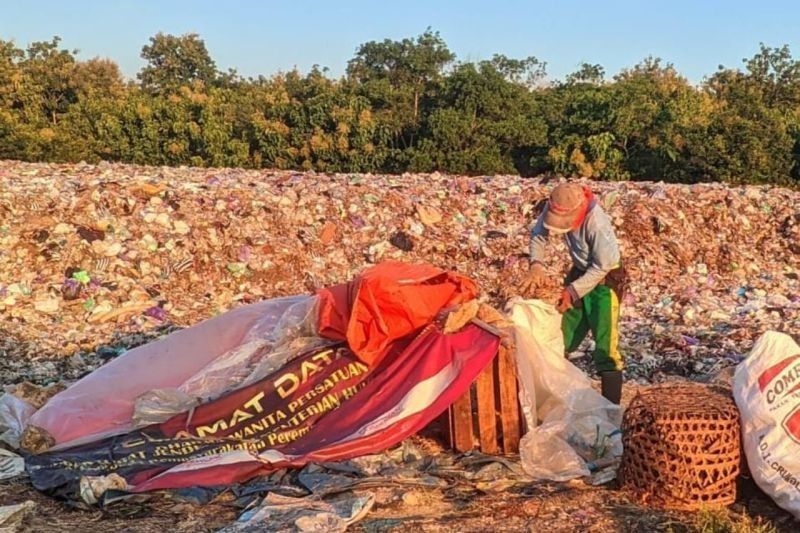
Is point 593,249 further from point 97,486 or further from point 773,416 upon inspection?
point 97,486

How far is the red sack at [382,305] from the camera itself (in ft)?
11.7

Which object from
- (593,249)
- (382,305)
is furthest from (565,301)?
(382,305)

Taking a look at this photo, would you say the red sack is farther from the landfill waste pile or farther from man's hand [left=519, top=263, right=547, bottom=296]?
man's hand [left=519, top=263, right=547, bottom=296]

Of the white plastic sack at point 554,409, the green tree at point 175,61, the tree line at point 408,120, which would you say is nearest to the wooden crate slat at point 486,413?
the white plastic sack at point 554,409

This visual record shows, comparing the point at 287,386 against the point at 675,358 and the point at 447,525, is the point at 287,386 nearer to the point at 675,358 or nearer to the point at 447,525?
the point at 447,525

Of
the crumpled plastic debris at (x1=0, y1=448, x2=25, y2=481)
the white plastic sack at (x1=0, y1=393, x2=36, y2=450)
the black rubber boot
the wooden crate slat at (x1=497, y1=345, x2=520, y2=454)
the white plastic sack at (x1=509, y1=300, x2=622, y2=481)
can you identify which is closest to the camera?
the white plastic sack at (x1=509, y1=300, x2=622, y2=481)

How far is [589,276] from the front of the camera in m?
3.93

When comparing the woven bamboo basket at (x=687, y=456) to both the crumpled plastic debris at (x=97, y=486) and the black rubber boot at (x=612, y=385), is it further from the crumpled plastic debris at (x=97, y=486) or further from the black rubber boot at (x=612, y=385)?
the crumpled plastic debris at (x=97, y=486)

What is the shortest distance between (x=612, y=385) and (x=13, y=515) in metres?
2.75

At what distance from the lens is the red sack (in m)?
3.56

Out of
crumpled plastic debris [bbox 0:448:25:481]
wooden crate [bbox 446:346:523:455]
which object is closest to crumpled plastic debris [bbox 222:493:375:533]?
wooden crate [bbox 446:346:523:455]

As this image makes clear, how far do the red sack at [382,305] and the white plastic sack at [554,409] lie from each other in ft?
1.11

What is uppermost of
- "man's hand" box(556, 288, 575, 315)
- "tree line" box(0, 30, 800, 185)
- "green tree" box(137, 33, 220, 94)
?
"green tree" box(137, 33, 220, 94)

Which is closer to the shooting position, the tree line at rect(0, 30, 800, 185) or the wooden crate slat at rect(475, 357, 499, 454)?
the wooden crate slat at rect(475, 357, 499, 454)
